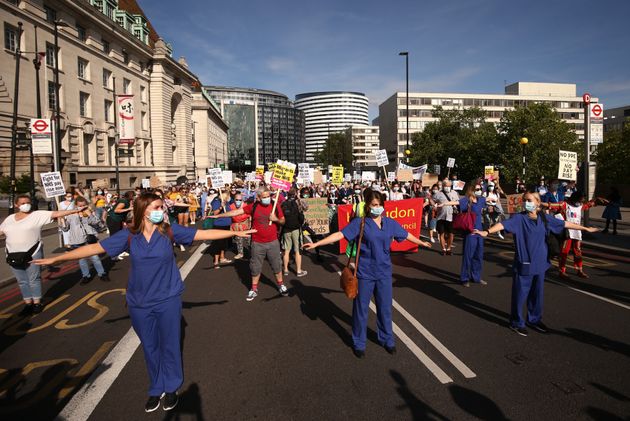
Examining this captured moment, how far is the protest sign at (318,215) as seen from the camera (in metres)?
11.7

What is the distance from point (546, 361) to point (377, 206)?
8.02 feet

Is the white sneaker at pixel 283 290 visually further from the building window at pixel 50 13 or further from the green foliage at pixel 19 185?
the building window at pixel 50 13

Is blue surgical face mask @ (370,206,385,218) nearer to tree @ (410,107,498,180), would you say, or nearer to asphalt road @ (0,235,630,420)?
asphalt road @ (0,235,630,420)

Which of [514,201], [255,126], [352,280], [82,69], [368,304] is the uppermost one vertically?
[255,126]

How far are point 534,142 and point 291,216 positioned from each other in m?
31.4

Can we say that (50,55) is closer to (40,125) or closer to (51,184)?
(40,125)

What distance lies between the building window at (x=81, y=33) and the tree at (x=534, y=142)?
37567mm

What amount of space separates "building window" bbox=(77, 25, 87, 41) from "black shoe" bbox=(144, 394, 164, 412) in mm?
37814

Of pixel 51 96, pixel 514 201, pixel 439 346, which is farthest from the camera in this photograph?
pixel 51 96

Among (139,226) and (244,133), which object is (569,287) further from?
(244,133)

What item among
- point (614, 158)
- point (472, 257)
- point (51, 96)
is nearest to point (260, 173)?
point (51, 96)

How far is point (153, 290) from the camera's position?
3.46 m

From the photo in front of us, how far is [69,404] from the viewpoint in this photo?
358 cm

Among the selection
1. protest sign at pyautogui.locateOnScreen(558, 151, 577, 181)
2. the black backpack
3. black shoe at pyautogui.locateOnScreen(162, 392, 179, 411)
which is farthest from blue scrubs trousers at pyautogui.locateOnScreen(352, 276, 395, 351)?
protest sign at pyautogui.locateOnScreen(558, 151, 577, 181)
